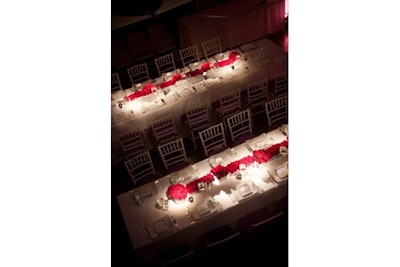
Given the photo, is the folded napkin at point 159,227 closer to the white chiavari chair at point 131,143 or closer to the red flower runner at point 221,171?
the red flower runner at point 221,171

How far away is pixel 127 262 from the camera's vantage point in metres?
5.56

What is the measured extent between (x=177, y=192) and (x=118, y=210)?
1.42 m

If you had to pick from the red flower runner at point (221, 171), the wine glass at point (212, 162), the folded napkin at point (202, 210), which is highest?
the red flower runner at point (221, 171)

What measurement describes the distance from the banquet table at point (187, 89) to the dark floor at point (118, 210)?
0.26 meters

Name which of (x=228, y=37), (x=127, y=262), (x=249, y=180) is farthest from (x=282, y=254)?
(x=228, y=37)

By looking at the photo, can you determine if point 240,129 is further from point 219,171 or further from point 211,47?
point 211,47

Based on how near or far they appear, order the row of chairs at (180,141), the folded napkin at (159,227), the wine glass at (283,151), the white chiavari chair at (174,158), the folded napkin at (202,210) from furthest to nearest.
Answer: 1. the row of chairs at (180,141)
2. the white chiavari chair at (174,158)
3. the wine glass at (283,151)
4. the folded napkin at (202,210)
5. the folded napkin at (159,227)

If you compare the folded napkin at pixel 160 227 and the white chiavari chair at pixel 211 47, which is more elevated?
the folded napkin at pixel 160 227

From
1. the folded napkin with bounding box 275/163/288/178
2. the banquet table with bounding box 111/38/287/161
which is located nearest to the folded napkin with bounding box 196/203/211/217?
the folded napkin with bounding box 275/163/288/178

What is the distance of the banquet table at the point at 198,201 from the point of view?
4949 millimetres

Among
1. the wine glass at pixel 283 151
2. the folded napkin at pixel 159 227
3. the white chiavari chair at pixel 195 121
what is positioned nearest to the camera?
the folded napkin at pixel 159 227

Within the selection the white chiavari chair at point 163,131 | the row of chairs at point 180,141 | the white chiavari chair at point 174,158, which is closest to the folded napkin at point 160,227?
the row of chairs at point 180,141

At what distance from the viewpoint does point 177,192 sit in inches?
204
